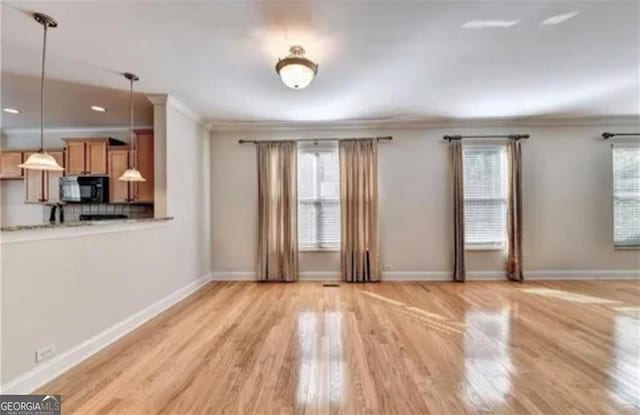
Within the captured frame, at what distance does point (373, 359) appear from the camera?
9.60 ft

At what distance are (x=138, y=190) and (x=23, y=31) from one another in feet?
9.36

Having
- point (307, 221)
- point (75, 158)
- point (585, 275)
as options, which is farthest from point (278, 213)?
point (585, 275)

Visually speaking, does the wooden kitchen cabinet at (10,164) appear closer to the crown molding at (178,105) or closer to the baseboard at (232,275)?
the crown molding at (178,105)

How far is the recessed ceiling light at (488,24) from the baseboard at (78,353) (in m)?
4.13

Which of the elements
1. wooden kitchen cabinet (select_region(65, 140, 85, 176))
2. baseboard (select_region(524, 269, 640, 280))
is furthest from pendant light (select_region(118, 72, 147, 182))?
baseboard (select_region(524, 269, 640, 280))

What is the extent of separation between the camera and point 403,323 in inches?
151

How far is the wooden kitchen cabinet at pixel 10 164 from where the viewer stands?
583 centimetres

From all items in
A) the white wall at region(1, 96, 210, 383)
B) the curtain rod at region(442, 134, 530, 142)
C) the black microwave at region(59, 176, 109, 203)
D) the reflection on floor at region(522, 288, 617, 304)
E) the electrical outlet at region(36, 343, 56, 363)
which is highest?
the curtain rod at region(442, 134, 530, 142)

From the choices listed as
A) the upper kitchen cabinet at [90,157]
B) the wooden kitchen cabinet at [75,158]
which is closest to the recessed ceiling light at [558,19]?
the upper kitchen cabinet at [90,157]

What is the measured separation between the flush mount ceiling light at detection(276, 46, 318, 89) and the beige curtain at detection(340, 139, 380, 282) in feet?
9.57

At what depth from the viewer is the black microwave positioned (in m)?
5.33

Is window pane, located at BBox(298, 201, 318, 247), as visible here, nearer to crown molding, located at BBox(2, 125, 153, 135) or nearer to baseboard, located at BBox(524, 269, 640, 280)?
crown molding, located at BBox(2, 125, 153, 135)

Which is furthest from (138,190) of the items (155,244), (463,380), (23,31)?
(463,380)

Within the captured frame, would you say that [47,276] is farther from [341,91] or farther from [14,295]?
[341,91]
